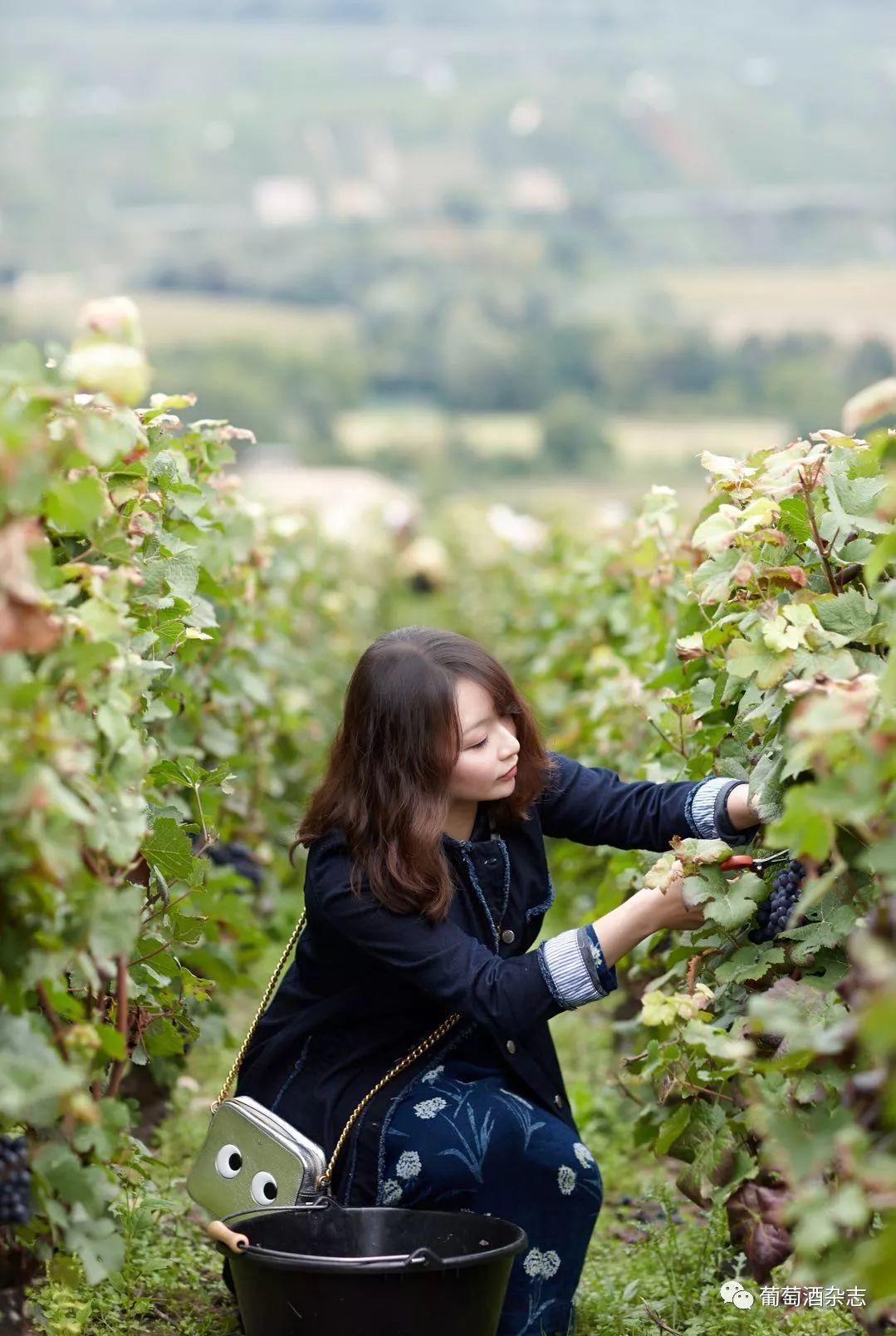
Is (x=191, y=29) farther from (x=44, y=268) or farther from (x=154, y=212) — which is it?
(x=44, y=268)

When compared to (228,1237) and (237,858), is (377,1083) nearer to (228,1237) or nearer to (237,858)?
(228,1237)

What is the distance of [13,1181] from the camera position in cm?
162

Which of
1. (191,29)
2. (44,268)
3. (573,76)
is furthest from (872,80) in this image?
(44,268)

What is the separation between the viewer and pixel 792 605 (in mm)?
1962

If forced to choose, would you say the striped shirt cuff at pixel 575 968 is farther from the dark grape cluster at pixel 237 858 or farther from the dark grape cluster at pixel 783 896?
the dark grape cluster at pixel 237 858

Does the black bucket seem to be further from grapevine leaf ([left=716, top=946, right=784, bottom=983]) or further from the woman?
grapevine leaf ([left=716, top=946, right=784, bottom=983])

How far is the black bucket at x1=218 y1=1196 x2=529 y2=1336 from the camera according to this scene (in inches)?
76.2

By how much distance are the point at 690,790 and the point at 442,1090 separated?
0.54 metres

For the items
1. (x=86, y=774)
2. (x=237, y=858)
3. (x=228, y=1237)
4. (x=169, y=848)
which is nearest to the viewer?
(x=86, y=774)

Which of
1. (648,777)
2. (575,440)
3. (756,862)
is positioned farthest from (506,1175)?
(575,440)

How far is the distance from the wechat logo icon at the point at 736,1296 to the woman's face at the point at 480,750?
2.47ft

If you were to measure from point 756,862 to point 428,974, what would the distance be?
453 mm


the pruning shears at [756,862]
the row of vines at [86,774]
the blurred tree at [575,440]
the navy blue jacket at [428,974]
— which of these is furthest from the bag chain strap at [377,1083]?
the blurred tree at [575,440]

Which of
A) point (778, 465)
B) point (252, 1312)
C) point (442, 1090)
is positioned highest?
point (778, 465)
